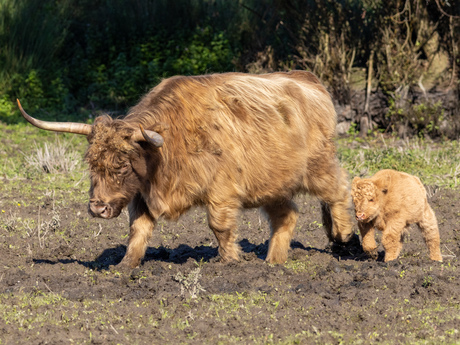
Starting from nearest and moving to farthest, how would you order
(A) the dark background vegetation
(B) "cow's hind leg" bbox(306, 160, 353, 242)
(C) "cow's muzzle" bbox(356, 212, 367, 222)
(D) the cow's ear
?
1. (D) the cow's ear
2. (C) "cow's muzzle" bbox(356, 212, 367, 222)
3. (B) "cow's hind leg" bbox(306, 160, 353, 242)
4. (A) the dark background vegetation

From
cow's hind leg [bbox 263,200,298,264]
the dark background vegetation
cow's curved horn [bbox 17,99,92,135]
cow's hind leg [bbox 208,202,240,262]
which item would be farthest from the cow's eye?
the dark background vegetation

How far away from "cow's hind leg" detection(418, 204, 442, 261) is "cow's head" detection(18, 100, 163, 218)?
95.5 inches

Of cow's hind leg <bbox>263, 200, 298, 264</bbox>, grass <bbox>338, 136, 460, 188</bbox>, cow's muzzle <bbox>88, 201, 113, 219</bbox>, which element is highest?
cow's muzzle <bbox>88, 201, 113, 219</bbox>

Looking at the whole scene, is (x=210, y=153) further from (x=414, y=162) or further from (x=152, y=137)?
(x=414, y=162)

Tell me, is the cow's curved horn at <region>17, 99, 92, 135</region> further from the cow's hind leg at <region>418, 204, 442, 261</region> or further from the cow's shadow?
the cow's hind leg at <region>418, 204, 442, 261</region>

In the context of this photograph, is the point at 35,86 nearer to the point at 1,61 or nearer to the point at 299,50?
the point at 1,61

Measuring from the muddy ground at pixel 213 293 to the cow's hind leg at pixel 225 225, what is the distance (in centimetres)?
15

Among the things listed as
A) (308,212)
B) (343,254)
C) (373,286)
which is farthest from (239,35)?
(373,286)

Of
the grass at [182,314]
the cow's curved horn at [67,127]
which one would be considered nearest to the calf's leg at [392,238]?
the grass at [182,314]

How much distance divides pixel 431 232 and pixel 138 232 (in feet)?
8.45

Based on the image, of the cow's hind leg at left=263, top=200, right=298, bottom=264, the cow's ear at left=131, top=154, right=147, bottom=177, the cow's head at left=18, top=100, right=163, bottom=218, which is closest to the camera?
the cow's head at left=18, top=100, right=163, bottom=218

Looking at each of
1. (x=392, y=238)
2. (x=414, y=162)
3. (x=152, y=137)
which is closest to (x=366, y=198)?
(x=392, y=238)

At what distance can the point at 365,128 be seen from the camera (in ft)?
45.2

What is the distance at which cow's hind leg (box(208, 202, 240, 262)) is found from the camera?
5984 mm
